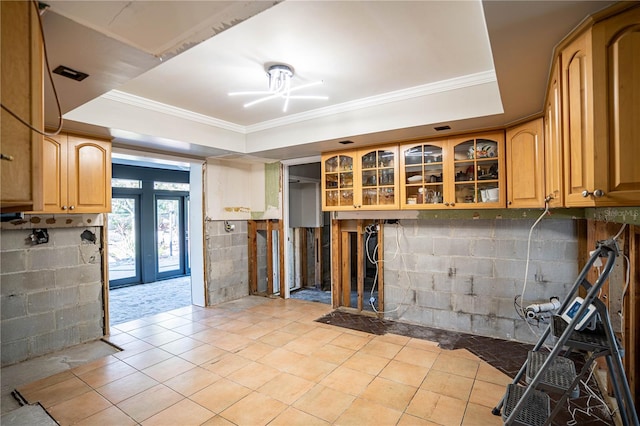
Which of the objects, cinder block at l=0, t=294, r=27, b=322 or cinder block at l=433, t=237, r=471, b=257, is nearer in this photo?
cinder block at l=0, t=294, r=27, b=322

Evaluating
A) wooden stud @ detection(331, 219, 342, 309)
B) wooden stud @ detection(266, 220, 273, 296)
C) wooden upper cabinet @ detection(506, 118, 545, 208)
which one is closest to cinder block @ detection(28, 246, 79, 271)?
wooden stud @ detection(266, 220, 273, 296)

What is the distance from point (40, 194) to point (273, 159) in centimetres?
412

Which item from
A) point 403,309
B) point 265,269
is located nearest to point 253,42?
point 403,309

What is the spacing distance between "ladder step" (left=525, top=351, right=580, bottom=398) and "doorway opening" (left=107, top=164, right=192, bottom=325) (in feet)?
17.1

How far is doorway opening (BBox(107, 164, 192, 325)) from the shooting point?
21.0 ft

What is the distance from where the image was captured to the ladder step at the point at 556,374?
170cm

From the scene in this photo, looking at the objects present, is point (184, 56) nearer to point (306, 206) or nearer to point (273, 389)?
point (273, 389)

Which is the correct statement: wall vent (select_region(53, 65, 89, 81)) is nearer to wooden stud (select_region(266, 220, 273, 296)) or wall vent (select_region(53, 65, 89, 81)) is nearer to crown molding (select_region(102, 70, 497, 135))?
crown molding (select_region(102, 70, 497, 135))

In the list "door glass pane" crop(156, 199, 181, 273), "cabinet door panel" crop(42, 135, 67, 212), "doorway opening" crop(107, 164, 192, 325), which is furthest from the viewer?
"door glass pane" crop(156, 199, 181, 273)

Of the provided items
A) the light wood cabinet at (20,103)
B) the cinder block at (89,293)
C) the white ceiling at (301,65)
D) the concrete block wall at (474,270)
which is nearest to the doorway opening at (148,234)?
the cinder block at (89,293)

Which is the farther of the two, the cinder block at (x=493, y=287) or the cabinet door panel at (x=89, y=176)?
the cinder block at (x=493, y=287)

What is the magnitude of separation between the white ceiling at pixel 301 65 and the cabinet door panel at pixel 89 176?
230 millimetres

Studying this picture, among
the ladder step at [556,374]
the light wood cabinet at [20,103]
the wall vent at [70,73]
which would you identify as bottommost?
the ladder step at [556,374]

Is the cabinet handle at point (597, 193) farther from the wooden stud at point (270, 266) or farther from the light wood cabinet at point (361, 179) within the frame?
the wooden stud at point (270, 266)
